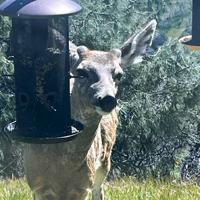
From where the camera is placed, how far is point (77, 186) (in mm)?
6625

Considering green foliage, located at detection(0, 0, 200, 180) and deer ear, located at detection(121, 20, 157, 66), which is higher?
deer ear, located at detection(121, 20, 157, 66)

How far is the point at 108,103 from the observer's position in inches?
216

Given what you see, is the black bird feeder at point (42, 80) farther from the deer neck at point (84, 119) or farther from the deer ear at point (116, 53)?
the deer ear at point (116, 53)

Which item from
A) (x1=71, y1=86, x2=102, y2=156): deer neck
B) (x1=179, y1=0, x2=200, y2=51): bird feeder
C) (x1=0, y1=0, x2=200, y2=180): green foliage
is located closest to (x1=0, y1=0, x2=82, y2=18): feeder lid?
(x1=71, y1=86, x2=102, y2=156): deer neck

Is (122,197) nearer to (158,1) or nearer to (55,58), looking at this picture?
(55,58)

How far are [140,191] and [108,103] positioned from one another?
330 centimetres

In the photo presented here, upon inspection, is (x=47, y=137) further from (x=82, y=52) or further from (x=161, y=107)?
(x=161, y=107)

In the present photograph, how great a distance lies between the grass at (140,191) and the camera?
831 centimetres

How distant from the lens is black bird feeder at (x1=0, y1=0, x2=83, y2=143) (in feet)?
17.9

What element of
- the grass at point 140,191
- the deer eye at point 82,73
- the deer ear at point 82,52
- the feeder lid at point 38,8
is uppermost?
the feeder lid at point 38,8

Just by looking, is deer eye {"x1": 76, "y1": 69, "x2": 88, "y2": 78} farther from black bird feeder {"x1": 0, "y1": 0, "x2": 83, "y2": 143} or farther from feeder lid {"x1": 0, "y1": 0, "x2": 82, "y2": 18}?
feeder lid {"x1": 0, "y1": 0, "x2": 82, "y2": 18}

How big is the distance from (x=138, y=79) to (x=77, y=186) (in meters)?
7.58

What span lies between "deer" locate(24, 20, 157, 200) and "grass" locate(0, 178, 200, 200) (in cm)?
144

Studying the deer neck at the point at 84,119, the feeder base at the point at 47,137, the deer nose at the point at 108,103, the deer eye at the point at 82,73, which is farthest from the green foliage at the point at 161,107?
the deer nose at the point at 108,103
